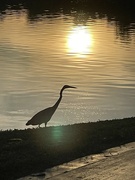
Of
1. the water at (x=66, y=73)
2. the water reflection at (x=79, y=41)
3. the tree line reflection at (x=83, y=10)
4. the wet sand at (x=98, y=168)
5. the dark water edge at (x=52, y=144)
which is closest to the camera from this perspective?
the wet sand at (x=98, y=168)

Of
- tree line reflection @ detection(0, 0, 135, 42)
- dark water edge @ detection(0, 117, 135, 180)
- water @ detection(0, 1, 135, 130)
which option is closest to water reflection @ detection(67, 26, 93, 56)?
water @ detection(0, 1, 135, 130)

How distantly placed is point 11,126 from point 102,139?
22.8ft

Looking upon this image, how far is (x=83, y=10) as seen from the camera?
97.1 metres

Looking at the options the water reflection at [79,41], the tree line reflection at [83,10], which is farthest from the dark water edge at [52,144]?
the tree line reflection at [83,10]

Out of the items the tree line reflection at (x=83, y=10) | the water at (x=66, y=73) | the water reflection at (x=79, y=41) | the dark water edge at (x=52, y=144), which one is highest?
the dark water edge at (x=52, y=144)

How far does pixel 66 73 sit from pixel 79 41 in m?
20.8

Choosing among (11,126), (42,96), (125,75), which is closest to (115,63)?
(125,75)

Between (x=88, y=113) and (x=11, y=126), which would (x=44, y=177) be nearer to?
(x=11, y=126)

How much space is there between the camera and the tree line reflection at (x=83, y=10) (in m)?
72.4

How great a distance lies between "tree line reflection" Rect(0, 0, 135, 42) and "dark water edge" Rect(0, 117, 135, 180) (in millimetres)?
42709

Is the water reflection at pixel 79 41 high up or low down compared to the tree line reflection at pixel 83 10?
up

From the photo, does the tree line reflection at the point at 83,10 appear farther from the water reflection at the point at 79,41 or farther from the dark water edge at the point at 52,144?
the dark water edge at the point at 52,144

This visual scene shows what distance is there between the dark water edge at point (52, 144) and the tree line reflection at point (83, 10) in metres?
42.7

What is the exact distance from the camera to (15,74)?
105 feet
